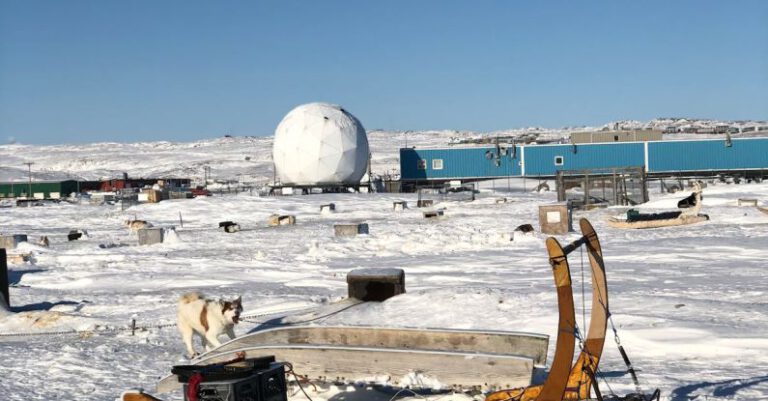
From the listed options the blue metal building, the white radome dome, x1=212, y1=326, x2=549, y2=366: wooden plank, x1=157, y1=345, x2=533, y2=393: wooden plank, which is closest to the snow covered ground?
x1=157, y1=345, x2=533, y2=393: wooden plank

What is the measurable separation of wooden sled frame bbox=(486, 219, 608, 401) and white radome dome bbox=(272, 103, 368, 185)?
5678 centimetres

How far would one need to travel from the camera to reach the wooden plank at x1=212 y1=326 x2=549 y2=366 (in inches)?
368

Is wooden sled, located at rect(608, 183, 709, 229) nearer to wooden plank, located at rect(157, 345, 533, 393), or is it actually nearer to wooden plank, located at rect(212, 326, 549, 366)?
wooden plank, located at rect(212, 326, 549, 366)

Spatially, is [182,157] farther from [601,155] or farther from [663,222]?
[663,222]

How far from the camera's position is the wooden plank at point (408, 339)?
30.6ft

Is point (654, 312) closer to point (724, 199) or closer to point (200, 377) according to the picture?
point (200, 377)

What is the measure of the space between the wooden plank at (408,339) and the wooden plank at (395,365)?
0.58m

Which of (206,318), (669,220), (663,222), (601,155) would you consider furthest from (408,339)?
(601,155)

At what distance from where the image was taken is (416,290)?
14508mm

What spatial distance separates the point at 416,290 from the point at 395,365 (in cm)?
591

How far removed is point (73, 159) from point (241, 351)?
Result: 15154 cm

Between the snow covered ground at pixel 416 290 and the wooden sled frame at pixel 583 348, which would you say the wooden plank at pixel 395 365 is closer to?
the snow covered ground at pixel 416 290

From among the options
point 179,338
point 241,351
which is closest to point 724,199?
point 179,338

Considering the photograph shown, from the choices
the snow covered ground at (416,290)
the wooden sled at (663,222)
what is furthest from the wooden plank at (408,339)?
the wooden sled at (663,222)
